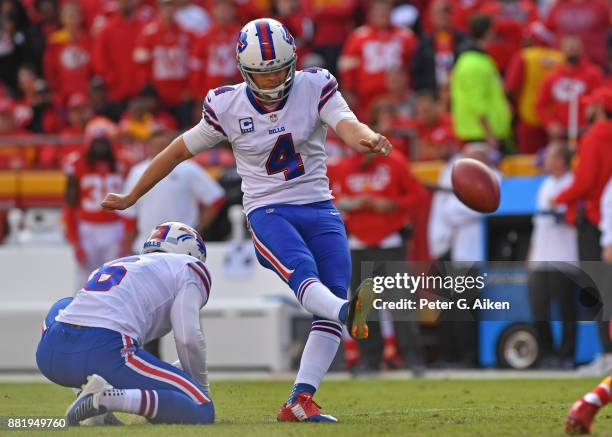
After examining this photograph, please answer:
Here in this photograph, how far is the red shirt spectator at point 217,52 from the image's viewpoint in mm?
14891

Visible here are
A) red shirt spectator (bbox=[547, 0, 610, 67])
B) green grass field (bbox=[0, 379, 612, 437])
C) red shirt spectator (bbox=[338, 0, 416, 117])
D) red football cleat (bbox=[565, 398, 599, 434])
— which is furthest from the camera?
red shirt spectator (bbox=[338, 0, 416, 117])

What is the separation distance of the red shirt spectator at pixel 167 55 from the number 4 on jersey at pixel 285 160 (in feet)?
27.7

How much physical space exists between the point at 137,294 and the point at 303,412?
96cm

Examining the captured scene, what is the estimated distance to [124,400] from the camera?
6.50 m

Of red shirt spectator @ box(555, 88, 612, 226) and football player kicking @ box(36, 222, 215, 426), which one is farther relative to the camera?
red shirt spectator @ box(555, 88, 612, 226)

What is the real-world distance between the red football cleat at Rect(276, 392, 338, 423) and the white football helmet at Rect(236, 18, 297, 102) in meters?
1.45

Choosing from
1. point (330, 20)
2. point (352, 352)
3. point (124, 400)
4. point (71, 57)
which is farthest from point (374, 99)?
point (124, 400)

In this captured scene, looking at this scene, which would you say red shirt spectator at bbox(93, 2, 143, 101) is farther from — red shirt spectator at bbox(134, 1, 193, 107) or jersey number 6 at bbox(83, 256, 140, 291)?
jersey number 6 at bbox(83, 256, 140, 291)

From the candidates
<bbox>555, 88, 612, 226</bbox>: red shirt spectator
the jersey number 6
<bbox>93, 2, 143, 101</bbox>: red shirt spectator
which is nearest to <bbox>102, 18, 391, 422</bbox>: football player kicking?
the jersey number 6

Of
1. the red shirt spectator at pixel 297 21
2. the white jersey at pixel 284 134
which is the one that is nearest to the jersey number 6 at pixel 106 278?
the white jersey at pixel 284 134

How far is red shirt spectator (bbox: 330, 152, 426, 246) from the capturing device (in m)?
11.7

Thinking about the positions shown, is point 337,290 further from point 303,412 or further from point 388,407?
point 388,407

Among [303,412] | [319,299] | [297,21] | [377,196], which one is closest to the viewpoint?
[319,299]

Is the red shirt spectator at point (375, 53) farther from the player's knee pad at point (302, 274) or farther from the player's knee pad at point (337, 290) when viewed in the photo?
the player's knee pad at point (302, 274)
